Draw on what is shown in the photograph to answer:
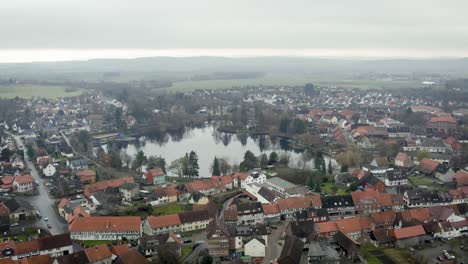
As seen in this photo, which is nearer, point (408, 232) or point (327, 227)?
point (408, 232)

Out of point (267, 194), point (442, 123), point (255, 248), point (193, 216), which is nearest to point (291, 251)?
point (255, 248)

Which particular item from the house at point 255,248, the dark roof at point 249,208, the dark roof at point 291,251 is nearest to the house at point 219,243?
the house at point 255,248

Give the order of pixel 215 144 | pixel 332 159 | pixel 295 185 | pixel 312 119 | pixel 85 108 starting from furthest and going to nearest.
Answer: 1. pixel 85 108
2. pixel 312 119
3. pixel 215 144
4. pixel 332 159
5. pixel 295 185

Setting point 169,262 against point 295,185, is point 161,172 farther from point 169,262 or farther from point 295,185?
point 169,262

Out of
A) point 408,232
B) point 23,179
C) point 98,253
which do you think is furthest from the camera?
point 23,179

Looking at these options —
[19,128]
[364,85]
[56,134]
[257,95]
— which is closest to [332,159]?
[56,134]

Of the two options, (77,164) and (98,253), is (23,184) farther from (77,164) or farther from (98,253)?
(98,253)

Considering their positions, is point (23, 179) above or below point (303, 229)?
below
